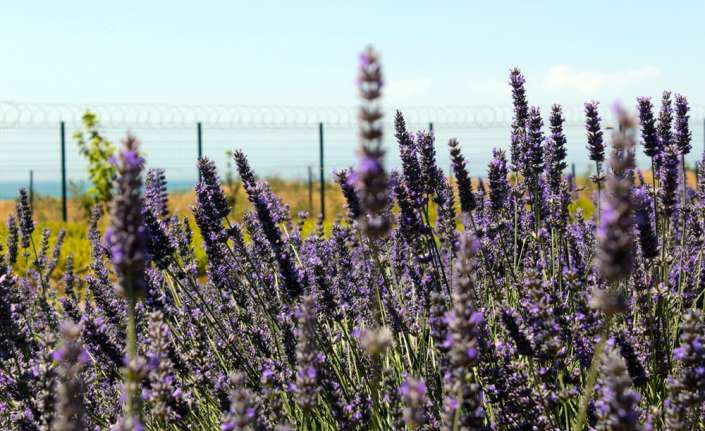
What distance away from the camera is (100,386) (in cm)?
380

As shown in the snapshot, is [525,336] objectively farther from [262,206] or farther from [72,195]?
[72,195]

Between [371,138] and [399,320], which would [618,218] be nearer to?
[371,138]

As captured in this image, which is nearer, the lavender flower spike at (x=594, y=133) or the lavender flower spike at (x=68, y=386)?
the lavender flower spike at (x=68, y=386)

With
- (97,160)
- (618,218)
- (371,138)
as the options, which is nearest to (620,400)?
(618,218)

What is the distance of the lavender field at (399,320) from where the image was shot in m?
1.60

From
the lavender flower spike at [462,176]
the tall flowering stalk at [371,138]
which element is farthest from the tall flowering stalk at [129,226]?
the lavender flower spike at [462,176]

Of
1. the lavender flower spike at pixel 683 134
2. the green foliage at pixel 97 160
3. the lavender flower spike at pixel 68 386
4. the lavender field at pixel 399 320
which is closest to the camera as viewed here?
the lavender flower spike at pixel 68 386

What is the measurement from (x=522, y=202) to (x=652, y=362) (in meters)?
1.99

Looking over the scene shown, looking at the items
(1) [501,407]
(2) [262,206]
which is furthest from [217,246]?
(1) [501,407]

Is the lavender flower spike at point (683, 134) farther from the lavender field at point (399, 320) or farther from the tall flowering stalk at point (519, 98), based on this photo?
the tall flowering stalk at point (519, 98)

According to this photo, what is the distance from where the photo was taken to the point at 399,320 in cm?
301

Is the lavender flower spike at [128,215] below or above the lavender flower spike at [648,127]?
below

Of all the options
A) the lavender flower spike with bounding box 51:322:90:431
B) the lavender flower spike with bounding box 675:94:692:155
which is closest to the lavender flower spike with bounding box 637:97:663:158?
the lavender flower spike with bounding box 675:94:692:155

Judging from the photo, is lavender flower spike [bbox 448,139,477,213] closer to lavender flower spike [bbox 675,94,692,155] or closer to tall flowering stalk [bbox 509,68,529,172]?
tall flowering stalk [bbox 509,68,529,172]
